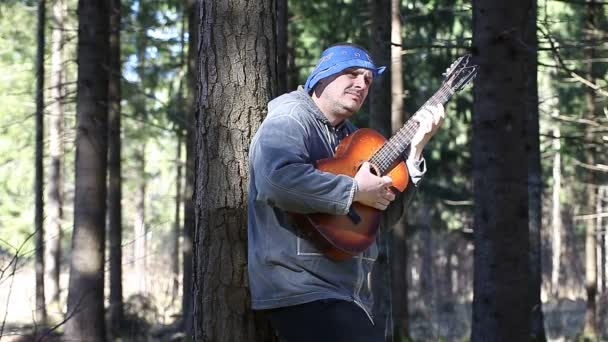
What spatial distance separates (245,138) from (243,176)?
0.62ft

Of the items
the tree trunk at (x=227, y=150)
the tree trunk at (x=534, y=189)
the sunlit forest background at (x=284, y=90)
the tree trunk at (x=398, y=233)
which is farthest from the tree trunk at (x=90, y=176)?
the tree trunk at (x=227, y=150)

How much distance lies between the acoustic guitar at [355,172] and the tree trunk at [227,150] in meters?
0.63

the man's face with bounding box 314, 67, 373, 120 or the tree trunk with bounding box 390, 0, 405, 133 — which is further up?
the tree trunk with bounding box 390, 0, 405, 133

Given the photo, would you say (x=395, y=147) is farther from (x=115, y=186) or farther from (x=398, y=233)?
(x=115, y=186)

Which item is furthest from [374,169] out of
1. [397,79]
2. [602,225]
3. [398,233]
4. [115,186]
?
[602,225]

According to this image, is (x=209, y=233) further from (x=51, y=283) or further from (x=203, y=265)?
(x=51, y=283)


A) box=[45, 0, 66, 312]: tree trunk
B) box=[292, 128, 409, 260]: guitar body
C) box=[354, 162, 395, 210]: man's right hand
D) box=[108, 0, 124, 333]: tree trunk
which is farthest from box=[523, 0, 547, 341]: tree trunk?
box=[45, 0, 66, 312]: tree trunk

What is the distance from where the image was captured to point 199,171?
14.7 feet

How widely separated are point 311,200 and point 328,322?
19.8 inches

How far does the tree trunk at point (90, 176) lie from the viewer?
36.2 ft

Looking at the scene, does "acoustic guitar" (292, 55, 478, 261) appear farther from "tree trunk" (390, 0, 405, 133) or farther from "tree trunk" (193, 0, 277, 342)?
"tree trunk" (390, 0, 405, 133)

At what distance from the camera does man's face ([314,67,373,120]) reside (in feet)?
13.1

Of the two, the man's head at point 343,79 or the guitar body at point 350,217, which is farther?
the man's head at point 343,79

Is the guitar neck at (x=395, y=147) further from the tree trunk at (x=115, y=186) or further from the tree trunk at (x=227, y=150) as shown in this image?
the tree trunk at (x=115, y=186)
